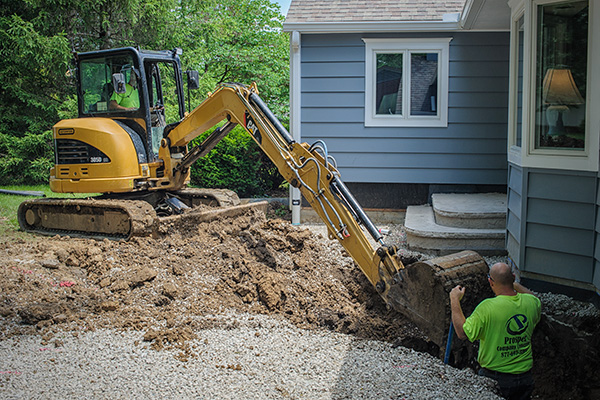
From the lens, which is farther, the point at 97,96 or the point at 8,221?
the point at 8,221

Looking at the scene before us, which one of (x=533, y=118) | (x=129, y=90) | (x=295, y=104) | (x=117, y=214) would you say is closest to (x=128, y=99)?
(x=129, y=90)

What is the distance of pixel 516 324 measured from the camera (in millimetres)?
3588

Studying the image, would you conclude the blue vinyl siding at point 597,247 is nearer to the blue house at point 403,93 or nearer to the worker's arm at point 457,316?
the worker's arm at point 457,316

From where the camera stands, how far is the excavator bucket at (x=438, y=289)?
4422 millimetres

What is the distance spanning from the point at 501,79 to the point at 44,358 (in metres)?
8.05

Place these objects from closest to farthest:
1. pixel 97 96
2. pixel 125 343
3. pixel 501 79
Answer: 1. pixel 125 343
2. pixel 97 96
3. pixel 501 79

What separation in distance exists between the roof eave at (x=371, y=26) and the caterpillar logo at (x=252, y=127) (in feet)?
11.4

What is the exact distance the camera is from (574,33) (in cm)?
540

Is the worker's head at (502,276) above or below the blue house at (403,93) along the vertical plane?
below

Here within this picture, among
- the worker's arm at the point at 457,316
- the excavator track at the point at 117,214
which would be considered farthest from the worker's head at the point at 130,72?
the worker's arm at the point at 457,316

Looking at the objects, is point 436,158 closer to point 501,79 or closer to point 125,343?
point 501,79

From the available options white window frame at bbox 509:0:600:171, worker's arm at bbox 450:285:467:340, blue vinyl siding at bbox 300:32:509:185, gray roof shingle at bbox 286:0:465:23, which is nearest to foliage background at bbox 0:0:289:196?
blue vinyl siding at bbox 300:32:509:185

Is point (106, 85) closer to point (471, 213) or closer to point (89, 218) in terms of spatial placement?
point (89, 218)

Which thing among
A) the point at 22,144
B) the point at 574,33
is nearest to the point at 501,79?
the point at 574,33
